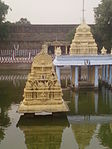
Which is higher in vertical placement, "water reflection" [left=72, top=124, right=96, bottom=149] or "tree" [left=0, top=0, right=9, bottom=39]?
"tree" [left=0, top=0, right=9, bottom=39]

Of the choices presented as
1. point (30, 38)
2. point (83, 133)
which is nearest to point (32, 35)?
point (30, 38)

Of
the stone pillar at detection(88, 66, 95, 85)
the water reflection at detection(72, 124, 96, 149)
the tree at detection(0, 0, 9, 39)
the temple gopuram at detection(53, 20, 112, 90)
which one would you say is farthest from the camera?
the tree at detection(0, 0, 9, 39)

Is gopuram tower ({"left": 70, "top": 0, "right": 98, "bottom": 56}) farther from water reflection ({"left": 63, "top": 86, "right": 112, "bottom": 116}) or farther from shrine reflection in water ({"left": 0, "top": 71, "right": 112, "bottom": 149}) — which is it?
shrine reflection in water ({"left": 0, "top": 71, "right": 112, "bottom": 149})

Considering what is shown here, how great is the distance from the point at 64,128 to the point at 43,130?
0.90 meters

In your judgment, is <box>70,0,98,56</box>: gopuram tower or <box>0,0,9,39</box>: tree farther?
<box>0,0,9,39</box>: tree

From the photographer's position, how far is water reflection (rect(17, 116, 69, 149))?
40.2ft

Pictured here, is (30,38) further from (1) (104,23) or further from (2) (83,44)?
(2) (83,44)

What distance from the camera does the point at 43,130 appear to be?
44.9 feet

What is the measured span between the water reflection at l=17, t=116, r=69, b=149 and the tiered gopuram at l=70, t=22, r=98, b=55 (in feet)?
31.3

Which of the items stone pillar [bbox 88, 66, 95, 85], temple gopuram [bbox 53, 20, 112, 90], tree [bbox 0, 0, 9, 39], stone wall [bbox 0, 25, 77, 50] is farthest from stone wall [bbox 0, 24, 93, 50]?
stone pillar [bbox 88, 66, 95, 85]

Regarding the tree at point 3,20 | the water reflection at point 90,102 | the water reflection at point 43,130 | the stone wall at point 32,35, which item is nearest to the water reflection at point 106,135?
the water reflection at point 43,130

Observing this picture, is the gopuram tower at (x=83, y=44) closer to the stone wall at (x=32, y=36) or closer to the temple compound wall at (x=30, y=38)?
the temple compound wall at (x=30, y=38)

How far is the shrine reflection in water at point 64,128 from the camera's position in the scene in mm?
12242

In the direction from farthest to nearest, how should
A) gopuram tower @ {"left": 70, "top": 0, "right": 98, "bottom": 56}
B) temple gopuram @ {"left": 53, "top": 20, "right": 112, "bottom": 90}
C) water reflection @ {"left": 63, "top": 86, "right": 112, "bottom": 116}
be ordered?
gopuram tower @ {"left": 70, "top": 0, "right": 98, "bottom": 56} → temple gopuram @ {"left": 53, "top": 20, "right": 112, "bottom": 90} → water reflection @ {"left": 63, "top": 86, "right": 112, "bottom": 116}
